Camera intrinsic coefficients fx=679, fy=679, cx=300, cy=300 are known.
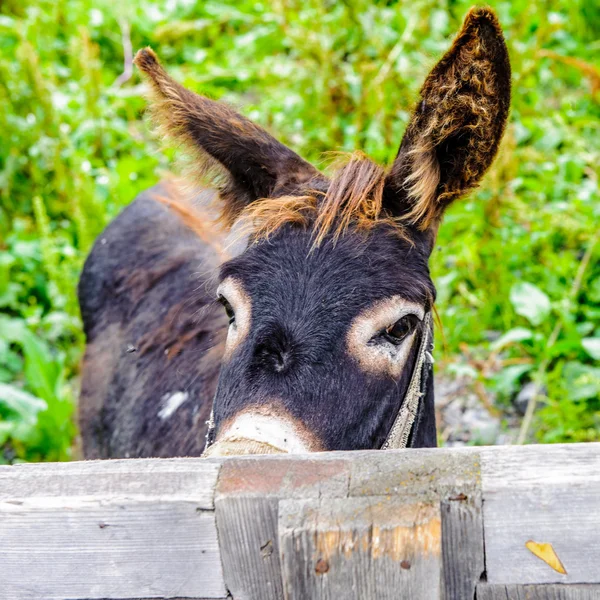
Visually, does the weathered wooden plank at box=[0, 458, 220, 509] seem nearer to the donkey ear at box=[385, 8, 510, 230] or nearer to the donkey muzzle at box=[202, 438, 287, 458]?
the donkey muzzle at box=[202, 438, 287, 458]

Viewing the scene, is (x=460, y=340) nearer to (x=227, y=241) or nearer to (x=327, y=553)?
(x=227, y=241)

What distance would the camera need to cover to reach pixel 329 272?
79.6 inches

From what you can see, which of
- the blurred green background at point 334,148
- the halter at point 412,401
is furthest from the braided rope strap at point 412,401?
the blurred green background at point 334,148

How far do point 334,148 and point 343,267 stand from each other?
3721 mm

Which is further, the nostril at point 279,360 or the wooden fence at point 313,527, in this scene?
the nostril at point 279,360

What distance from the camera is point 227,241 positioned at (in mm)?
2660

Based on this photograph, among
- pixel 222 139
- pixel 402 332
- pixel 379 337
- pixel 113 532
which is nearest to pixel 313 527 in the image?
pixel 113 532

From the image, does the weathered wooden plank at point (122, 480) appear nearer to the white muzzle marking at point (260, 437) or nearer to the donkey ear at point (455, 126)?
the white muzzle marking at point (260, 437)

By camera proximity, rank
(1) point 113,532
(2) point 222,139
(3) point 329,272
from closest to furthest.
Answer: (1) point 113,532, (3) point 329,272, (2) point 222,139

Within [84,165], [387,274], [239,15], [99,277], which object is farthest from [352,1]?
[387,274]

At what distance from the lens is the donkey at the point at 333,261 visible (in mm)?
1883

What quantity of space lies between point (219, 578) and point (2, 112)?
18.7 feet

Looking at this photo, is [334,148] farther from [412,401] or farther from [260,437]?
[260,437]

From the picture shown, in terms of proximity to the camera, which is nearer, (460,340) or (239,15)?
(460,340)
